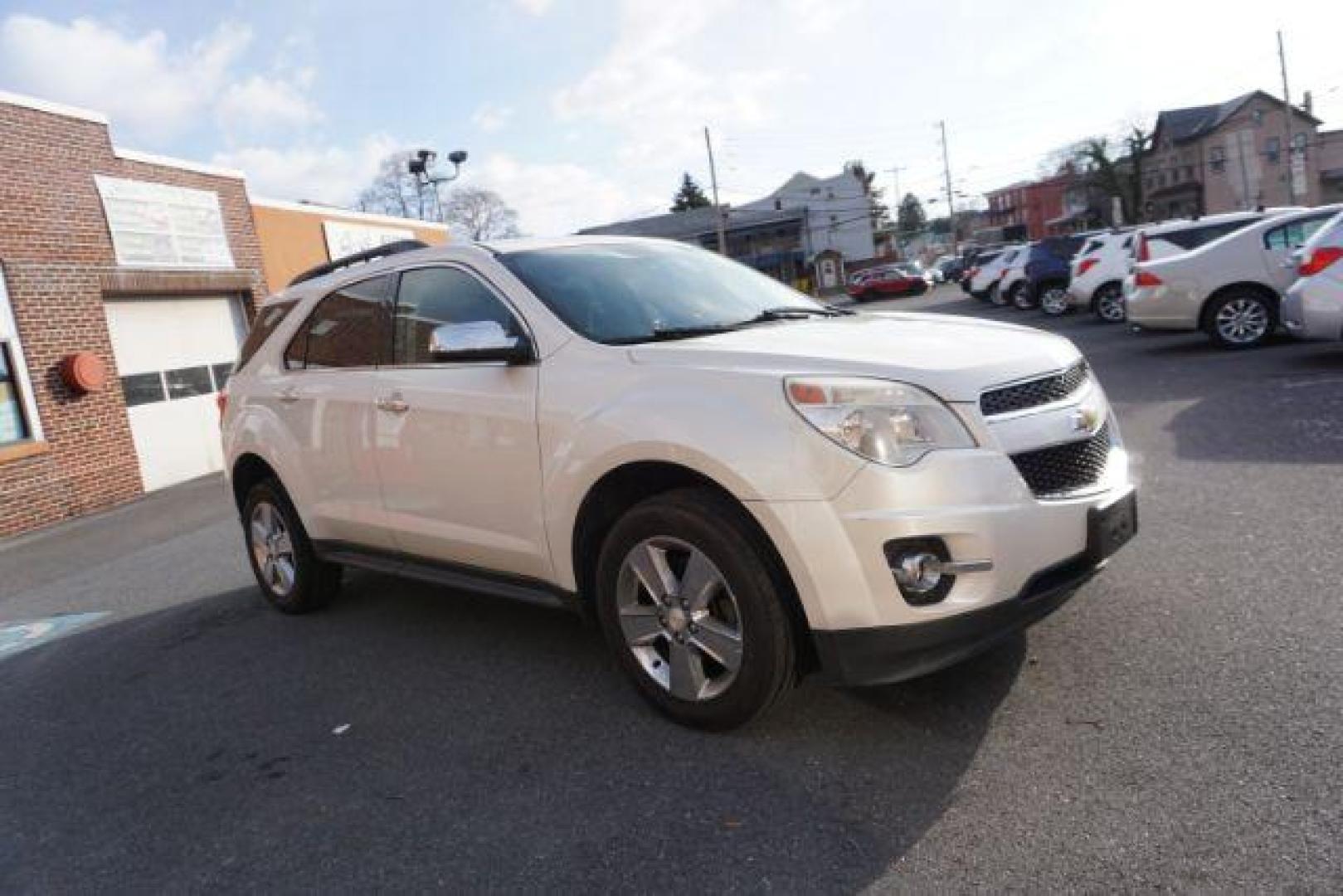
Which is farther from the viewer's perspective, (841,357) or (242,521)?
(242,521)

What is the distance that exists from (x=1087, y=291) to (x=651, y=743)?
15817 millimetres

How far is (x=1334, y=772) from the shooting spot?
2.57 meters

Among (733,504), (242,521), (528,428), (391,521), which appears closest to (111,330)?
(242,521)

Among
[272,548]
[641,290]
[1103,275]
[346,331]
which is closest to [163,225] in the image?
[272,548]

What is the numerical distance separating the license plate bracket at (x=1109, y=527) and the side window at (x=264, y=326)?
4167 millimetres

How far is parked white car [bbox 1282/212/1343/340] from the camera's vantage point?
8.23 meters

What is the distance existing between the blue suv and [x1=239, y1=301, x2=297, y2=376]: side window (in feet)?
61.0

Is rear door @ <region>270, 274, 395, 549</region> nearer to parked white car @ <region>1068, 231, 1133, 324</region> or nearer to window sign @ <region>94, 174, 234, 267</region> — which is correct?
window sign @ <region>94, 174, 234, 267</region>

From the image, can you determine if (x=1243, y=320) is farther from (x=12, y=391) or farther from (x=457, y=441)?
(x=12, y=391)

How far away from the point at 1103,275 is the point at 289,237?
567 inches

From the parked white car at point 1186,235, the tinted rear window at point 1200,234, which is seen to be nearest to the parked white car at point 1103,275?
the parked white car at point 1186,235

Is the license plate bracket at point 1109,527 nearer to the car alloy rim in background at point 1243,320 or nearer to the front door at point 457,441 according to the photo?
the front door at point 457,441

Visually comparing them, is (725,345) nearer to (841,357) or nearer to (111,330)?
(841,357)

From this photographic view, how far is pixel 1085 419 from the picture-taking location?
3225 millimetres
